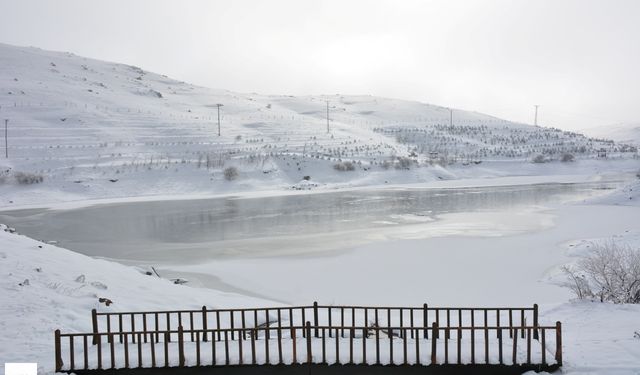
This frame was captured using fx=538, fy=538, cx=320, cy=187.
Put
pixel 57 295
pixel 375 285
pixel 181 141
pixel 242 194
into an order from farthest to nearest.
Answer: pixel 181 141 < pixel 242 194 < pixel 375 285 < pixel 57 295

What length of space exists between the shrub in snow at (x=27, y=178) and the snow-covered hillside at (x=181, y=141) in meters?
0.15

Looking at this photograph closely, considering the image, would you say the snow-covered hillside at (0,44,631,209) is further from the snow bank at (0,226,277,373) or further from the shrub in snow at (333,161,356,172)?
the snow bank at (0,226,277,373)

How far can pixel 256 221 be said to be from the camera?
104 ft

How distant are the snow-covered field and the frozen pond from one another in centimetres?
203

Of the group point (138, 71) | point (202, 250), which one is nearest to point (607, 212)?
point (202, 250)

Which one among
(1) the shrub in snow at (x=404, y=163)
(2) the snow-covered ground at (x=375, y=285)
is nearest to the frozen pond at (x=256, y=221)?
(2) the snow-covered ground at (x=375, y=285)

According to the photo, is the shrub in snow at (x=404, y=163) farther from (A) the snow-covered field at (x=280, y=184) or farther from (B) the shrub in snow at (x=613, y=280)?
(B) the shrub in snow at (x=613, y=280)

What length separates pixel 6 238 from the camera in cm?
1730

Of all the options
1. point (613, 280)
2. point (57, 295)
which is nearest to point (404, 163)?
point (613, 280)

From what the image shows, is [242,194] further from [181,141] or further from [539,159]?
[539,159]

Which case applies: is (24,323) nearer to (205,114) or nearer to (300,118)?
(205,114)

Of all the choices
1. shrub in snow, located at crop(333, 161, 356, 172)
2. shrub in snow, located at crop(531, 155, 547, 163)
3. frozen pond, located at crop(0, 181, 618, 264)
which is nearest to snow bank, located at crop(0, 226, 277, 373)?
frozen pond, located at crop(0, 181, 618, 264)

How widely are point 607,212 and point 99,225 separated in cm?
3003

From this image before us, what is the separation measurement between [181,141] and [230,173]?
18.3 meters
